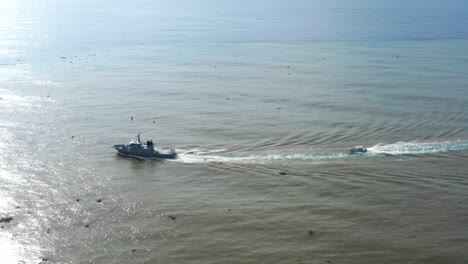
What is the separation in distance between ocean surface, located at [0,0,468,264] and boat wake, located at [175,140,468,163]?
0.29 metres

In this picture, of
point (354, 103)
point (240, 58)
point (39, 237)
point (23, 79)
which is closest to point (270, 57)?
point (240, 58)

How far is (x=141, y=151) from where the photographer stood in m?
64.8

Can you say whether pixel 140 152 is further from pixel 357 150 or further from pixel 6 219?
pixel 357 150

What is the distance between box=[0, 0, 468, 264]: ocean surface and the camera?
4491 cm

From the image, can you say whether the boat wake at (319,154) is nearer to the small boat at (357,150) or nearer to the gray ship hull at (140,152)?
the small boat at (357,150)

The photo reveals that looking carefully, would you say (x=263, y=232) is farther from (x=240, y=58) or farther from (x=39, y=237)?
(x=240, y=58)

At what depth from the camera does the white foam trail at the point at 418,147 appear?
2486 inches

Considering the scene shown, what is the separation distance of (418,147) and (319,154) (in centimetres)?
1238

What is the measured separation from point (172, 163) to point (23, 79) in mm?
58929

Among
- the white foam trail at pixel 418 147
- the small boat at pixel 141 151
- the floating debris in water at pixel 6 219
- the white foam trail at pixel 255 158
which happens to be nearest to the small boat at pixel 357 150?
the white foam trail at pixel 255 158

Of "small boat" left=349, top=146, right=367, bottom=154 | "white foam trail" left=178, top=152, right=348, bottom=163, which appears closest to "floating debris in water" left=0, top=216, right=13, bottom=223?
"white foam trail" left=178, top=152, right=348, bottom=163

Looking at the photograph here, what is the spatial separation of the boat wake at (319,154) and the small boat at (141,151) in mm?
2307

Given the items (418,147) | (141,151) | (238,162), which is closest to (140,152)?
(141,151)

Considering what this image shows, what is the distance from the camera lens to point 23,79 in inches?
4232
